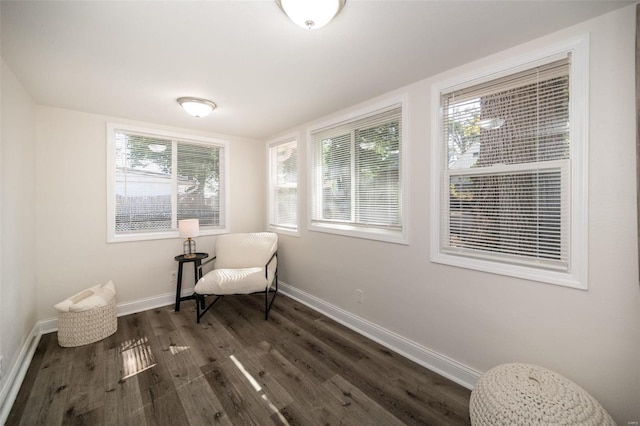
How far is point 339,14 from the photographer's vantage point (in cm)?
142

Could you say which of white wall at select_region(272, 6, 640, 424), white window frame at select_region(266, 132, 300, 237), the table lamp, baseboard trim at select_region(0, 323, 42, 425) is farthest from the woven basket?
white wall at select_region(272, 6, 640, 424)

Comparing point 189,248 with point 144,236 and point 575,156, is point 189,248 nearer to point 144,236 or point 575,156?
point 144,236

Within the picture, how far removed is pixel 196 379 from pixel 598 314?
8.72ft

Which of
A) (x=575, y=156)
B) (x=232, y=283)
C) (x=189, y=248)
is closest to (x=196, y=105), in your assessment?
(x=189, y=248)

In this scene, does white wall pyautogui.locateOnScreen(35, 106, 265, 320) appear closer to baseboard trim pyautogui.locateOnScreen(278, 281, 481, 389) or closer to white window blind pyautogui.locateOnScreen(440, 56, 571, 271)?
baseboard trim pyautogui.locateOnScreen(278, 281, 481, 389)

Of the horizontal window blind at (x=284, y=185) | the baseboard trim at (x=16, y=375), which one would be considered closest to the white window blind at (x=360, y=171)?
the horizontal window blind at (x=284, y=185)

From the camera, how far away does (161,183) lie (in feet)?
11.4

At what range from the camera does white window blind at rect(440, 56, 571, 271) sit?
1598 mm

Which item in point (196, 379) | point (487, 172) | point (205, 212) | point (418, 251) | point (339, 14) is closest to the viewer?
point (339, 14)

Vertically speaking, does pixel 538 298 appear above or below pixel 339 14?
below

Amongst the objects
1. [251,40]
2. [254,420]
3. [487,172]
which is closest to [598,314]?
[487,172]

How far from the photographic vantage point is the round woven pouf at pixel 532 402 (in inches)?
45.9

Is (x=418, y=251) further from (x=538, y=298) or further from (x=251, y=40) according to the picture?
(x=251, y=40)

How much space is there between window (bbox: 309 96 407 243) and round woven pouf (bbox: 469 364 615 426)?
3.92 feet
